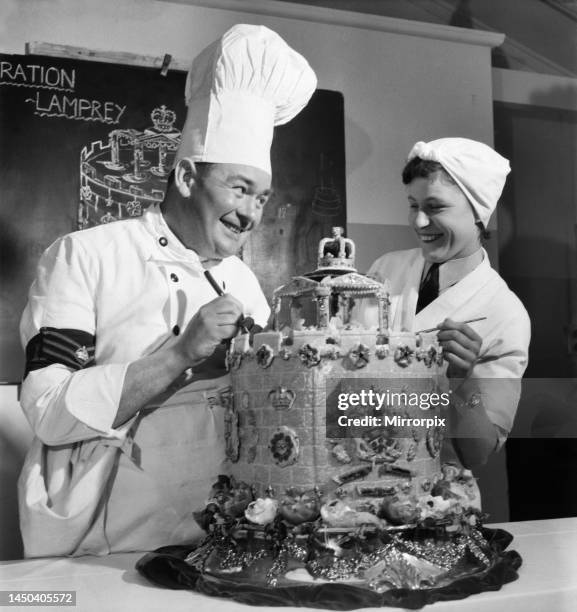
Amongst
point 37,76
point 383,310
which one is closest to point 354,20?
point 37,76

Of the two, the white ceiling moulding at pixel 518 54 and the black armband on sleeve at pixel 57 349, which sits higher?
the white ceiling moulding at pixel 518 54

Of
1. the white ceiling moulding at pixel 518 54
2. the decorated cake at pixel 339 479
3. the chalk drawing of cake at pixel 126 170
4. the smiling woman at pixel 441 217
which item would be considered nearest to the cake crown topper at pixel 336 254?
the decorated cake at pixel 339 479

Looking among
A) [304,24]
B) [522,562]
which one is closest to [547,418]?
[522,562]

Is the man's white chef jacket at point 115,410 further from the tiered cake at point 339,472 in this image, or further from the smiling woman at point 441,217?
the smiling woman at point 441,217

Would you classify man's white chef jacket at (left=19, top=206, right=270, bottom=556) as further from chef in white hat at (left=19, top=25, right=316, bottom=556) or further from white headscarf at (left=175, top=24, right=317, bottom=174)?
white headscarf at (left=175, top=24, right=317, bottom=174)

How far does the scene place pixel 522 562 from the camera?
1.71m

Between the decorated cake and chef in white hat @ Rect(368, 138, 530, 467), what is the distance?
0.36 metres

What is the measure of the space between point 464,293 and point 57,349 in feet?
3.03

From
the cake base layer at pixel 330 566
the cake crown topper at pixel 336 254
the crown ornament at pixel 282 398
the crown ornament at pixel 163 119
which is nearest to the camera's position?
the cake base layer at pixel 330 566

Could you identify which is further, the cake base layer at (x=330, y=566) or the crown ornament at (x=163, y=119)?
the crown ornament at (x=163, y=119)

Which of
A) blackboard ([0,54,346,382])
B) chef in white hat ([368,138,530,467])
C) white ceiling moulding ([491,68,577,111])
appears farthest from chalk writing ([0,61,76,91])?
white ceiling moulding ([491,68,577,111])

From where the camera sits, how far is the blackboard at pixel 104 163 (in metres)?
2.16

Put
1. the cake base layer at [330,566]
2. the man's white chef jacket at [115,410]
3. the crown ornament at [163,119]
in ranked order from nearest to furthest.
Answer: the cake base layer at [330,566] → the man's white chef jacket at [115,410] → the crown ornament at [163,119]

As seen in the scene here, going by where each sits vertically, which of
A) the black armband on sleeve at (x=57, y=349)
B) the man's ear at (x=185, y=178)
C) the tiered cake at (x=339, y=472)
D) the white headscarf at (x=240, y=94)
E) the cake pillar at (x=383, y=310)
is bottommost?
the tiered cake at (x=339, y=472)
